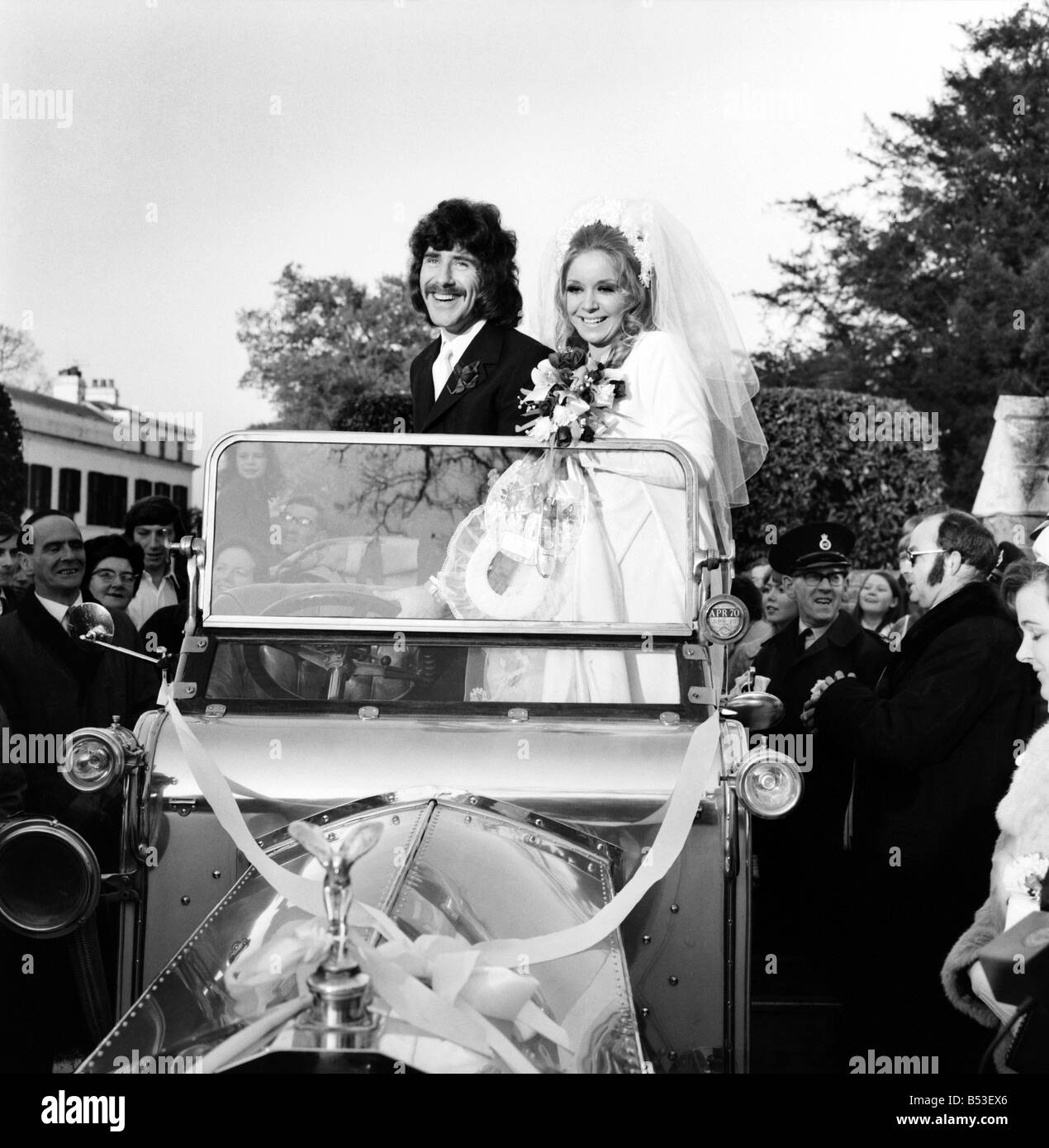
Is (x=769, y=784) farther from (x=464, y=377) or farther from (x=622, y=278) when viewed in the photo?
(x=622, y=278)

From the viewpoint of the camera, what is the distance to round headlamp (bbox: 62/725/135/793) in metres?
3.11

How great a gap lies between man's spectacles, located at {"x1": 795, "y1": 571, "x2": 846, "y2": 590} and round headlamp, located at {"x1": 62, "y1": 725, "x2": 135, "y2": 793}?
359 centimetres

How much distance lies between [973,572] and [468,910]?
2.66m

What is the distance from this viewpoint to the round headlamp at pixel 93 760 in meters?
3.11

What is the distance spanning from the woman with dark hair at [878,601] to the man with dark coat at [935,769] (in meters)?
3.58

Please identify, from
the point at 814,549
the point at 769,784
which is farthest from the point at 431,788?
the point at 814,549

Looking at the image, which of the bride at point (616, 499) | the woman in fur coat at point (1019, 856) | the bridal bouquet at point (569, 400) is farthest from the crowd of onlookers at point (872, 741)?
the bridal bouquet at point (569, 400)

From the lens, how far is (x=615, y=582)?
149 inches

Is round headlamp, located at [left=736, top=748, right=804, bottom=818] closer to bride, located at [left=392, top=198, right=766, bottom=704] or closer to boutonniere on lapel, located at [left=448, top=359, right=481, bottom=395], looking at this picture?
bride, located at [left=392, top=198, right=766, bottom=704]

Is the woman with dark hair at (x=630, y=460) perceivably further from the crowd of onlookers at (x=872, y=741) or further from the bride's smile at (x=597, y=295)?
the crowd of onlookers at (x=872, y=741)

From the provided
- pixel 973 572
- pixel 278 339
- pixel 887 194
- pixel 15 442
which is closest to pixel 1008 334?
pixel 887 194

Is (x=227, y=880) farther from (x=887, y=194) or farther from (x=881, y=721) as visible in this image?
(x=887, y=194)

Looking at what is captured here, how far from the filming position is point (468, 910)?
102 inches

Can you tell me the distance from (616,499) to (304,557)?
2.87 feet
